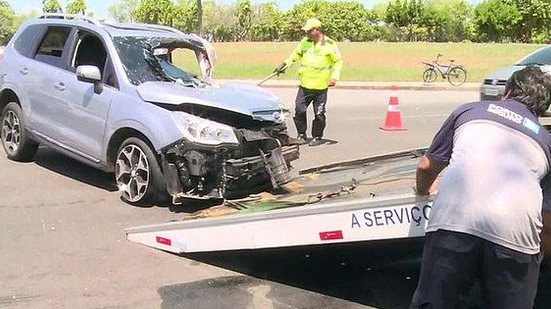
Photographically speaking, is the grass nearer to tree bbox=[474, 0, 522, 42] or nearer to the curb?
the curb

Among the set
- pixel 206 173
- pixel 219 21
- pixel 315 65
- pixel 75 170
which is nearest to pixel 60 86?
pixel 75 170

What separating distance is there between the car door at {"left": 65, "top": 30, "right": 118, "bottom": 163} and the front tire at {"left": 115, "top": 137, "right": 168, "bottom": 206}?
40 centimetres

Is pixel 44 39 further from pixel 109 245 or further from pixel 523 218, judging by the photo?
pixel 523 218

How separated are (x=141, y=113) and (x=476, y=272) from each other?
14.3ft

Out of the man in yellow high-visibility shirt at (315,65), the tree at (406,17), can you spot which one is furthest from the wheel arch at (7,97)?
the tree at (406,17)

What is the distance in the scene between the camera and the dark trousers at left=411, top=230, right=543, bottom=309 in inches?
118

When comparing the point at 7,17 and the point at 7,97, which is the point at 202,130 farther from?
the point at 7,17

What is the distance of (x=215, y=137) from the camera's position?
6.49 m

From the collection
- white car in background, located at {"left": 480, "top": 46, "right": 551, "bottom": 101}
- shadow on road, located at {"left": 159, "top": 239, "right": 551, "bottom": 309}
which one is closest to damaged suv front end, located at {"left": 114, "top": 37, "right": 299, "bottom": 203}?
shadow on road, located at {"left": 159, "top": 239, "right": 551, "bottom": 309}

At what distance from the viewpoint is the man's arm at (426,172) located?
11.1 ft

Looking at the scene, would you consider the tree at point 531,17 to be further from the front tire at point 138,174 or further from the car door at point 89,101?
the front tire at point 138,174

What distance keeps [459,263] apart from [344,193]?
2294mm

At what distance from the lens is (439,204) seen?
10.3 ft

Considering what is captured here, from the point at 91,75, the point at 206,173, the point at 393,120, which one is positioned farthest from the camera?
the point at 393,120
